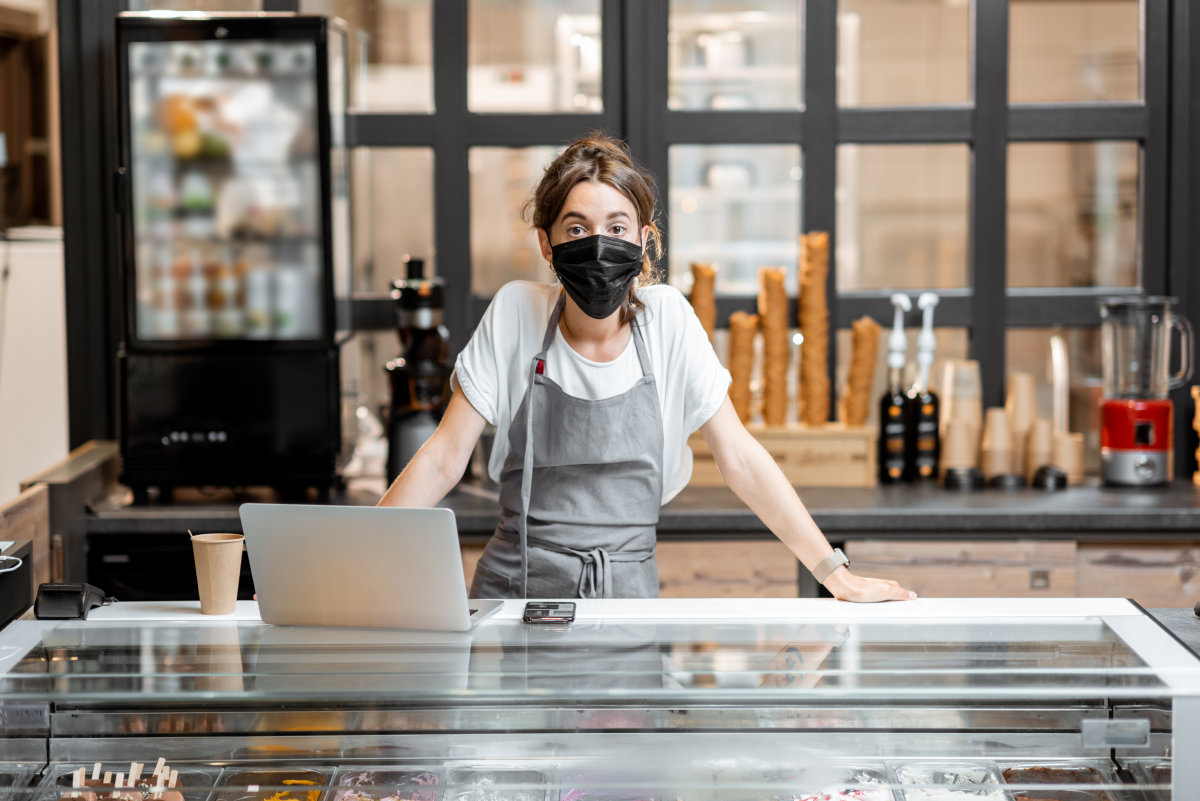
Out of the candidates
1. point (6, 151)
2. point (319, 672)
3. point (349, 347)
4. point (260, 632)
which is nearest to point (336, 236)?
point (349, 347)

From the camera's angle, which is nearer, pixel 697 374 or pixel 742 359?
pixel 697 374

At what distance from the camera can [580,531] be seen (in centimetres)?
208

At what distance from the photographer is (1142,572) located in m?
2.88

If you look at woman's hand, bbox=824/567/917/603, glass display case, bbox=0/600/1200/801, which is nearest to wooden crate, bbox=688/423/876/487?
woman's hand, bbox=824/567/917/603

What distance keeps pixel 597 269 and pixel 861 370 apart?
152cm

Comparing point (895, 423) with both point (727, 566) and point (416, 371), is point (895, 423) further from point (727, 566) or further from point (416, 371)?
point (416, 371)

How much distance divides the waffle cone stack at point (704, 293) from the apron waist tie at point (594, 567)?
1.33m

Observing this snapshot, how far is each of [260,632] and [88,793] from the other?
0.87 ft

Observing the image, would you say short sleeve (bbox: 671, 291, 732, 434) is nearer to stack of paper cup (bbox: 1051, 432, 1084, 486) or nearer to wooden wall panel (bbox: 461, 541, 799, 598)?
wooden wall panel (bbox: 461, 541, 799, 598)

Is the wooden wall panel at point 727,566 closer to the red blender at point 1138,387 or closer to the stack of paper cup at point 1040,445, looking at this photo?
the stack of paper cup at point 1040,445

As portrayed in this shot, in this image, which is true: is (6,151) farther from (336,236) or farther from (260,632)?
(260,632)

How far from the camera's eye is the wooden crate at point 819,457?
10.5 feet

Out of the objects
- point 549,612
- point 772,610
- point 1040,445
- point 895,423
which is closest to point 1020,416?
point 1040,445

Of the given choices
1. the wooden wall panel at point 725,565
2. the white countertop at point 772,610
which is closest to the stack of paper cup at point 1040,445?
the wooden wall panel at point 725,565
